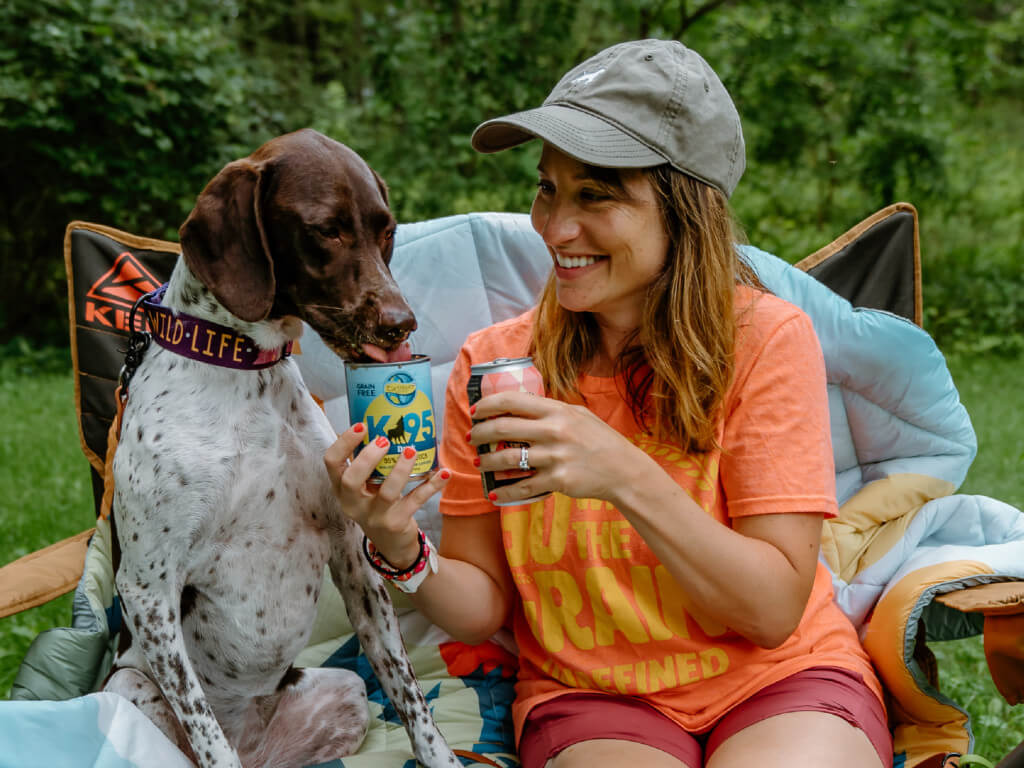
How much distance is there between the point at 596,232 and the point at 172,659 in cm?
110

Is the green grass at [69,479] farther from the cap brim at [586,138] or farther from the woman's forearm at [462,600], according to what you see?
the cap brim at [586,138]

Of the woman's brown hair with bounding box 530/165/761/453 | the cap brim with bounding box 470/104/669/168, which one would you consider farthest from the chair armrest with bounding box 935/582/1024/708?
the cap brim with bounding box 470/104/669/168

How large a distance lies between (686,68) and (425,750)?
1.39 meters

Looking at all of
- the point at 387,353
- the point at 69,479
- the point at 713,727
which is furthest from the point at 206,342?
the point at 69,479

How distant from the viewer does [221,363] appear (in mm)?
1757

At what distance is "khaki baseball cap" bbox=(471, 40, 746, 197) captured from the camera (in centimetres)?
160

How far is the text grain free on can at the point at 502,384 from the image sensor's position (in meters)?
1.39

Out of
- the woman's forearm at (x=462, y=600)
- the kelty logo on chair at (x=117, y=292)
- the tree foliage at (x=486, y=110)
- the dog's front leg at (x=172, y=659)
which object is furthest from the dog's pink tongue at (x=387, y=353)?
the tree foliage at (x=486, y=110)

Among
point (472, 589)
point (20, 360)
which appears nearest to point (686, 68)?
point (472, 589)

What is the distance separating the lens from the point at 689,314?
1.70m

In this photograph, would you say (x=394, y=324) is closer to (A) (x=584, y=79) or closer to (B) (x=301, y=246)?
(B) (x=301, y=246)

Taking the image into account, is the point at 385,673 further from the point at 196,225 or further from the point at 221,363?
the point at 196,225

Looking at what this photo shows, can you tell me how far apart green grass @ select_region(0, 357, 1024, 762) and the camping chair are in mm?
685

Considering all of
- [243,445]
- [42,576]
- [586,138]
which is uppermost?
[586,138]
